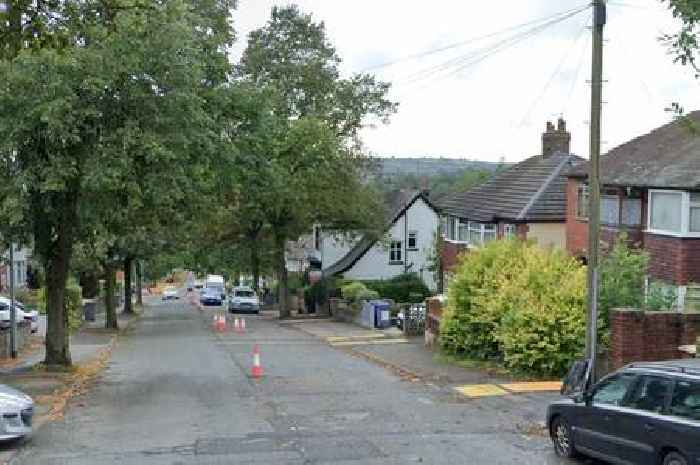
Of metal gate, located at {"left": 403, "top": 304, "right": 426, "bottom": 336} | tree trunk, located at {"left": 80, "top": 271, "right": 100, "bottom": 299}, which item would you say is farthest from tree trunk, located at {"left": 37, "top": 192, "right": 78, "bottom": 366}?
tree trunk, located at {"left": 80, "top": 271, "right": 100, "bottom": 299}

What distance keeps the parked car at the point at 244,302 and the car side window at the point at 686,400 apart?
51.8m

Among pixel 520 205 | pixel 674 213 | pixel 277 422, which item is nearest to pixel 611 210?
pixel 674 213

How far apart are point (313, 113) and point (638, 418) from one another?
39.0 metres

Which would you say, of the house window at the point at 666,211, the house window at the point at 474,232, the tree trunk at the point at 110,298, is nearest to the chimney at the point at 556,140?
the house window at the point at 474,232

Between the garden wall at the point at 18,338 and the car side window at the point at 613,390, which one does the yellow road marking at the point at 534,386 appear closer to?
the car side window at the point at 613,390

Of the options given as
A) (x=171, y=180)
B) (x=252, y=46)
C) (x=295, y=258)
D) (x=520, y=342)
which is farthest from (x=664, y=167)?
(x=295, y=258)

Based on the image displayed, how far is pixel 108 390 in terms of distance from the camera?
20.1m

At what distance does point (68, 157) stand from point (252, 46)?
34.0 meters

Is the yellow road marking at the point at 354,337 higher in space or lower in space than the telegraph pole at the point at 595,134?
lower

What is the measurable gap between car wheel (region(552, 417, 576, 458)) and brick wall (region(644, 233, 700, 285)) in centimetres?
1361

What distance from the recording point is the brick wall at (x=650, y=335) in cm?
1831

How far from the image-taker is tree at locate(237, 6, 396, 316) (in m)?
44.0

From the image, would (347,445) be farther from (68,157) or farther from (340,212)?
(340,212)

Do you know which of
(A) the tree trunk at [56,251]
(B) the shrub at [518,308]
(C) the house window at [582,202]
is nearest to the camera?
(B) the shrub at [518,308]
